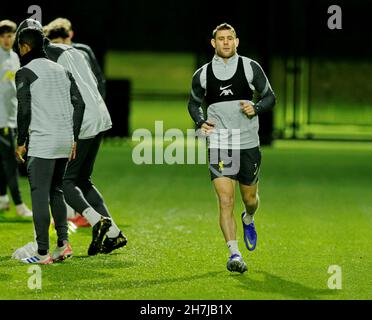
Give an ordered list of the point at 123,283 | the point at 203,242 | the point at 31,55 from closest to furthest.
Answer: the point at 123,283 → the point at 31,55 → the point at 203,242

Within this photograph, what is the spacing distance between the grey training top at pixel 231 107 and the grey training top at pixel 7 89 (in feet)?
11.9

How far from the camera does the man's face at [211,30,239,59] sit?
9.44 meters

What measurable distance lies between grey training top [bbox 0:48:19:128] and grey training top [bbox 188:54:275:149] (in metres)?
3.62

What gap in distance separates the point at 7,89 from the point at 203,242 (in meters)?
3.11

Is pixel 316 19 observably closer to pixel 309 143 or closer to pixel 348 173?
pixel 309 143

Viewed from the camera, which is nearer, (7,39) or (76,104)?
(76,104)

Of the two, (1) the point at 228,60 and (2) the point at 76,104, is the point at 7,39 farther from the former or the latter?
(1) the point at 228,60

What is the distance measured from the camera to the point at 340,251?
34.5ft

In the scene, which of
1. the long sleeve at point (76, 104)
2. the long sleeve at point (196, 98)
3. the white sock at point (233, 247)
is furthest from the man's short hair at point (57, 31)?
the white sock at point (233, 247)

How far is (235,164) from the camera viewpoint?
9.70 metres

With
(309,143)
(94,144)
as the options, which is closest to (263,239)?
(94,144)

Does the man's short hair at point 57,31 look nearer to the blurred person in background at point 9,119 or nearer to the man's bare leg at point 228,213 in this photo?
the blurred person in background at point 9,119

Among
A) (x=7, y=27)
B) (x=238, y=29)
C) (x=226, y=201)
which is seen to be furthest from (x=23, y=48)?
(x=238, y=29)
